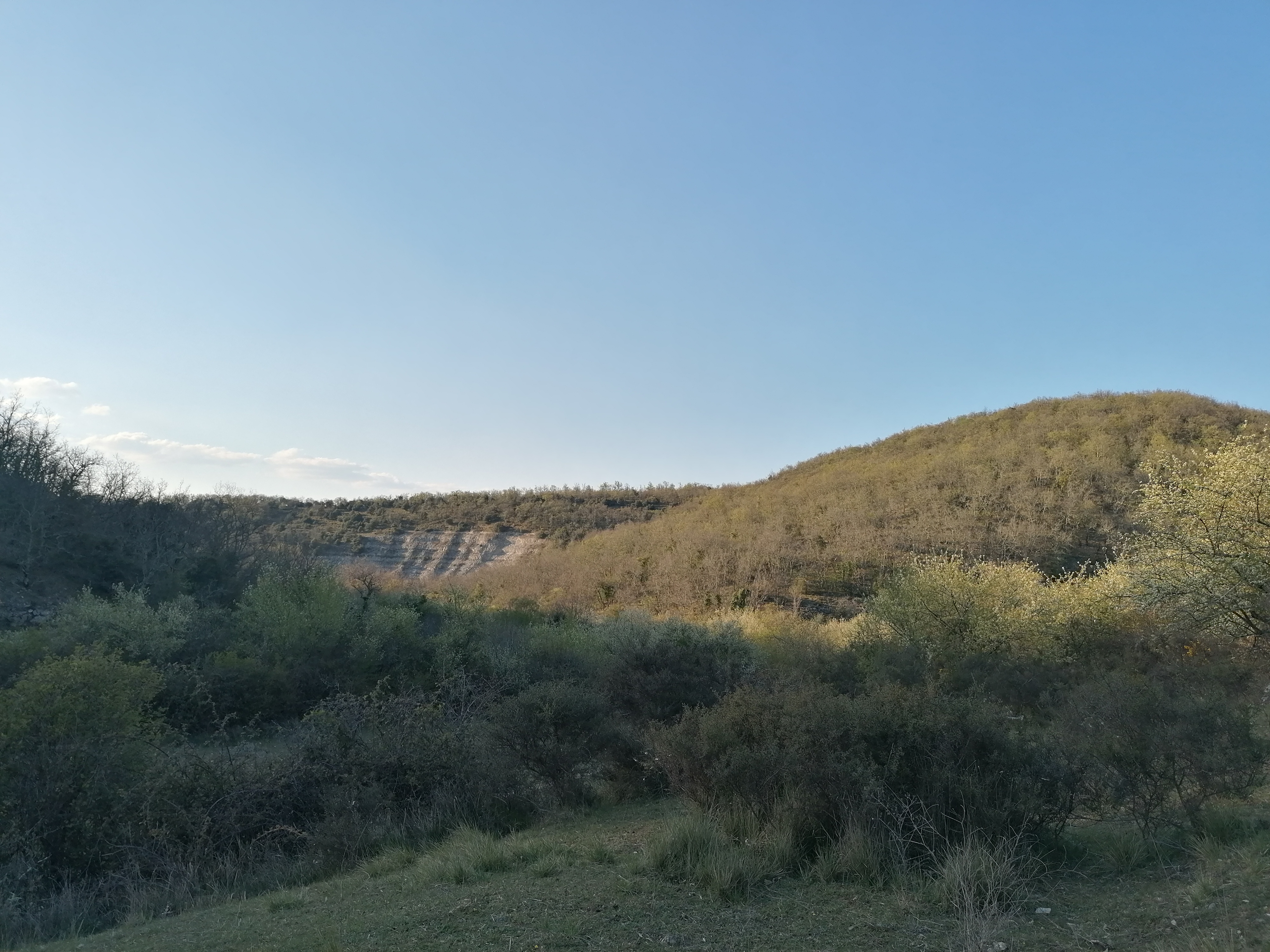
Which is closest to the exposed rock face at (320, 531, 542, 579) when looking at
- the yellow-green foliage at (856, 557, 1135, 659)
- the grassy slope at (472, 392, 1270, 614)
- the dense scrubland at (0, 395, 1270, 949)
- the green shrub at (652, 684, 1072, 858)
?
the grassy slope at (472, 392, 1270, 614)

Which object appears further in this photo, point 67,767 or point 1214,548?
point 1214,548

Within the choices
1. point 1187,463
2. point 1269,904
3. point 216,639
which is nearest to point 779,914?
point 1269,904

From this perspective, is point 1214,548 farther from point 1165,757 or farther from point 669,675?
point 1165,757

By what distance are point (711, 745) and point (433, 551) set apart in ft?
225

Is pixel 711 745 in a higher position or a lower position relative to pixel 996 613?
lower

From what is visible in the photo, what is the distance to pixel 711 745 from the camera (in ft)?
25.5

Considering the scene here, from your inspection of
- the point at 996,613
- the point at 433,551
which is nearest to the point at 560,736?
the point at 996,613

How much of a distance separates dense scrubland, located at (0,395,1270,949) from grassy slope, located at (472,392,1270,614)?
54.9 ft

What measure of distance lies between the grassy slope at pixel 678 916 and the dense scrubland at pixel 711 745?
0.29ft

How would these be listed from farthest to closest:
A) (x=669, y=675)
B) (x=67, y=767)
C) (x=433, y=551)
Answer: (x=433, y=551) → (x=669, y=675) → (x=67, y=767)

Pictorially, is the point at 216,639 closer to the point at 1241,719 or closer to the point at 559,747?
the point at 559,747

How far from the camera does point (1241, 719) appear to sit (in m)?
6.88

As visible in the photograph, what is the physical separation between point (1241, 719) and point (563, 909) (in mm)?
6141

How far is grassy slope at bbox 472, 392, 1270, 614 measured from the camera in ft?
132
